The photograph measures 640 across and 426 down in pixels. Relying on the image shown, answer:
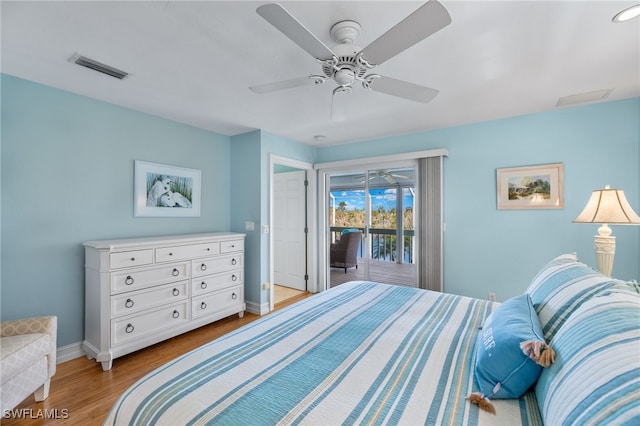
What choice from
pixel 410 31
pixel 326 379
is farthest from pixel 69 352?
pixel 410 31

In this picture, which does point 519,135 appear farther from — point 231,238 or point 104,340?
point 104,340

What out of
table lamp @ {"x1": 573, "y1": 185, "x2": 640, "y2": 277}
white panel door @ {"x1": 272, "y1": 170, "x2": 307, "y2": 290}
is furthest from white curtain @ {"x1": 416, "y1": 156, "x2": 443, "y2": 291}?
white panel door @ {"x1": 272, "y1": 170, "x2": 307, "y2": 290}

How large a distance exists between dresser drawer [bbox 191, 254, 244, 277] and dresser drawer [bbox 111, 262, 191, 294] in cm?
9

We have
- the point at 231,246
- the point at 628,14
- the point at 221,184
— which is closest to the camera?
the point at 628,14

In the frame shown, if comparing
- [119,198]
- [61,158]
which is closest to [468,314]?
[119,198]

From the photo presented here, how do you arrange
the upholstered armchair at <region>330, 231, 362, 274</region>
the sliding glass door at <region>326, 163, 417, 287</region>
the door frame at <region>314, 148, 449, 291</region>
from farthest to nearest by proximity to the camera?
the upholstered armchair at <region>330, 231, 362, 274</region> < the door frame at <region>314, 148, 449, 291</region> < the sliding glass door at <region>326, 163, 417, 287</region>

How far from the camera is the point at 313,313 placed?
5.73 feet

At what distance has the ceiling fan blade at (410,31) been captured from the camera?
1.12 m

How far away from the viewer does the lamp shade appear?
2.12 m

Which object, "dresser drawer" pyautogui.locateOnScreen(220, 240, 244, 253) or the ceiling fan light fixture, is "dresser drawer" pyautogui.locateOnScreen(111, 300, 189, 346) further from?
the ceiling fan light fixture

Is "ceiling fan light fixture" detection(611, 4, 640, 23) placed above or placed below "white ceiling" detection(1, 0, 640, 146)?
below

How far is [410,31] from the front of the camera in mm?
1264

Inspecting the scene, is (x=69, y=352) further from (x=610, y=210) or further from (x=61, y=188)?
(x=610, y=210)

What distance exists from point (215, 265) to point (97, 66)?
6.92 ft
